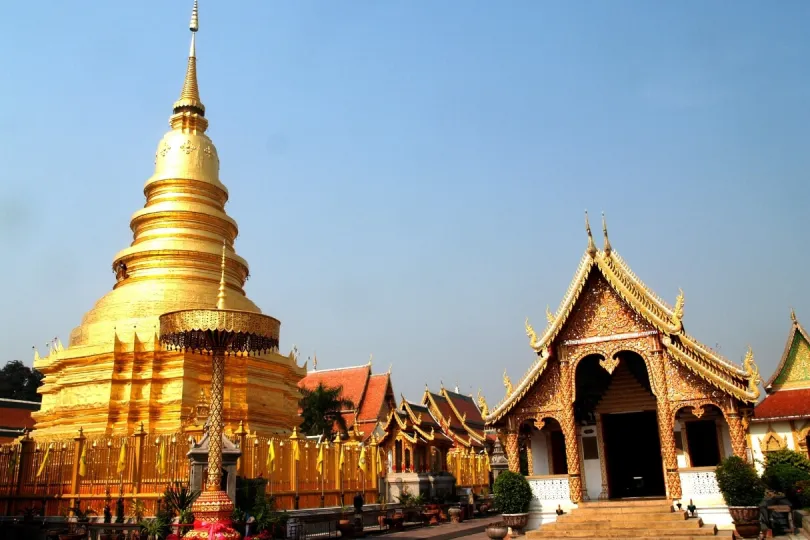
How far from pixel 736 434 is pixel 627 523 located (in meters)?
2.68

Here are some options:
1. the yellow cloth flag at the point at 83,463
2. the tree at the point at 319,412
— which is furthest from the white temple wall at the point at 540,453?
the tree at the point at 319,412

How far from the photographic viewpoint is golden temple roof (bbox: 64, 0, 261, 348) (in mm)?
21609

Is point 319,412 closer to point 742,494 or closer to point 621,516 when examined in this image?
point 621,516

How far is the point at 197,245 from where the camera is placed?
2338cm

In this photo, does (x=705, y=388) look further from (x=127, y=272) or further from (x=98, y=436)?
(x=127, y=272)

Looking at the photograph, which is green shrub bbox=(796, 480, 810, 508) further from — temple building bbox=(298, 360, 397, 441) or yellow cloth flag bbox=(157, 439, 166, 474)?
temple building bbox=(298, 360, 397, 441)

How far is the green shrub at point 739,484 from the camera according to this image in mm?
12781

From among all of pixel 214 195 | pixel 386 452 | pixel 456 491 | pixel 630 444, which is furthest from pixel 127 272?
pixel 630 444

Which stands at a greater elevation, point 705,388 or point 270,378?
point 270,378

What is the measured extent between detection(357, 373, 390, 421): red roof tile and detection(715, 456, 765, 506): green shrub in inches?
954

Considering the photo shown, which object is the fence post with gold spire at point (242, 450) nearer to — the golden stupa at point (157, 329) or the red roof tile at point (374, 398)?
the golden stupa at point (157, 329)

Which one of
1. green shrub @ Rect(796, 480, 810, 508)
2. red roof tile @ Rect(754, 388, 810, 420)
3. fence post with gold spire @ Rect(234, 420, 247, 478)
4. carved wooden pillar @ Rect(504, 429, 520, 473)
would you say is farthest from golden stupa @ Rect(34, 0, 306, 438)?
red roof tile @ Rect(754, 388, 810, 420)

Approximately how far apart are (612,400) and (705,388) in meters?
2.53

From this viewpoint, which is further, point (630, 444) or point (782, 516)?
point (630, 444)
